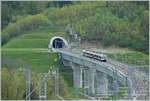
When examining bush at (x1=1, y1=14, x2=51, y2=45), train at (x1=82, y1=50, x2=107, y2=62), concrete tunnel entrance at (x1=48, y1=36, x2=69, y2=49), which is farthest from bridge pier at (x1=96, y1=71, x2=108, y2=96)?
bush at (x1=1, y1=14, x2=51, y2=45)

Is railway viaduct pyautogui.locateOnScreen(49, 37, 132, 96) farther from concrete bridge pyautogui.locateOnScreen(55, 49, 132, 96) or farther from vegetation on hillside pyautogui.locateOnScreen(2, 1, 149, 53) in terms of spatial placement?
vegetation on hillside pyautogui.locateOnScreen(2, 1, 149, 53)

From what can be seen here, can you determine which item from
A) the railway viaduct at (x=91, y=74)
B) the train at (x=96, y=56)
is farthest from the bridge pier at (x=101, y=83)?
the train at (x=96, y=56)

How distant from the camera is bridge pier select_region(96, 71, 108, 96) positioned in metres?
7.77

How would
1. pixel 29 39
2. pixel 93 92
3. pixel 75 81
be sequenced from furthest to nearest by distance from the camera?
1. pixel 29 39
2. pixel 75 81
3. pixel 93 92

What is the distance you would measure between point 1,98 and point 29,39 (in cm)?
590

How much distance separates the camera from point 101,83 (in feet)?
27.5

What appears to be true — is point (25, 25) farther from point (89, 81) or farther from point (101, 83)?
point (101, 83)

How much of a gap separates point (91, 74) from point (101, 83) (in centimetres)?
65

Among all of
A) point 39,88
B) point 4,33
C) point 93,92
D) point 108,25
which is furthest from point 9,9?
point 39,88

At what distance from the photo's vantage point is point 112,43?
11688 mm

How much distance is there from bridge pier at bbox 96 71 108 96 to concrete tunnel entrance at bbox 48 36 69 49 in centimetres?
246

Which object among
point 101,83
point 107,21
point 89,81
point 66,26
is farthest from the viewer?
point 66,26

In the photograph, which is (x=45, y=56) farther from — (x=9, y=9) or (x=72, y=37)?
(x=9, y=9)

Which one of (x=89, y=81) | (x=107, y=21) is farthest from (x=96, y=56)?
(x=107, y=21)
